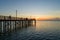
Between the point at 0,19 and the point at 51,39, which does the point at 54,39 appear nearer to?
the point at 51,39

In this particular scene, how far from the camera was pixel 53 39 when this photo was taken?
2242 cm

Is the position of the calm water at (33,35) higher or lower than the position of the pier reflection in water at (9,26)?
lower

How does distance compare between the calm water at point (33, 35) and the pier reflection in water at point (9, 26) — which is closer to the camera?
the calm water at point (33, 35)

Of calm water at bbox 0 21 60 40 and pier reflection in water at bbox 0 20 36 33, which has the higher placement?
pier reflection in water at bbox 0 20 36 33

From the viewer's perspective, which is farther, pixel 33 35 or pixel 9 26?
pixel 9 26

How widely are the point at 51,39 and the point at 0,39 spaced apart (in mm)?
10611

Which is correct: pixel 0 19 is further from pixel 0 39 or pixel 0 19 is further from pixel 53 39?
pixel 53 39

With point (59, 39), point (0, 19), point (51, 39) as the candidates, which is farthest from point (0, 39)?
point (59, 39)

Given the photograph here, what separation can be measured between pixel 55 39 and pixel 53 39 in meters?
0.42

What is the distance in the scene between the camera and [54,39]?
22.4 metres

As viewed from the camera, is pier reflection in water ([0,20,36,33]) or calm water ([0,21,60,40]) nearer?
calm water ([0,21,60,40])

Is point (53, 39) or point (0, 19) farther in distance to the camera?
point (0, 19)

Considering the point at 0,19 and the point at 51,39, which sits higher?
the point at 0,19

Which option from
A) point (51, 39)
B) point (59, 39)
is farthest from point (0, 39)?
point (59, 39)
